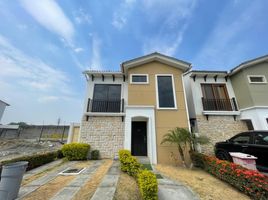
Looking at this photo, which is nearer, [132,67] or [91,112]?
[91,112]

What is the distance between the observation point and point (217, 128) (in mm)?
8852

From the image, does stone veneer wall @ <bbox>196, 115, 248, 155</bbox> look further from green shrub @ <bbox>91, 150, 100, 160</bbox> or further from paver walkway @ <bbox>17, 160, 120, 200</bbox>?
green shrub @ <bbox>91, 150, 100, 160</bbox>

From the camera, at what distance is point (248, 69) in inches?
364

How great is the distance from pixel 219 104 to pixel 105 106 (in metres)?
8.98

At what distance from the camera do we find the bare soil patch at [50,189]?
3314 mm

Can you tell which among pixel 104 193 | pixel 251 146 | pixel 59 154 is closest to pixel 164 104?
pixel 251 146

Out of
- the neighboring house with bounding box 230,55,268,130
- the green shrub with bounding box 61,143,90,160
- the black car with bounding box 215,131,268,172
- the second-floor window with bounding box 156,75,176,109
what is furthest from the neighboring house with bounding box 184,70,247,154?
the green shrub with bounding box 61,143,90,160

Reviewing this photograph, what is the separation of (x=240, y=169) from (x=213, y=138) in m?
4.80

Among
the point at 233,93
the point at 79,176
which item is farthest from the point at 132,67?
the point at 233,93

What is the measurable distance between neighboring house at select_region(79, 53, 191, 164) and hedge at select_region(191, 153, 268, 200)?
2508 mm

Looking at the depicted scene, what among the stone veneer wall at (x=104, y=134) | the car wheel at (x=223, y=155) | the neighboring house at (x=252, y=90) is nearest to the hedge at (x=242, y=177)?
the car wheel at (x=223, y=155)

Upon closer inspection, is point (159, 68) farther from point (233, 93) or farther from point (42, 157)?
point (42, 157)

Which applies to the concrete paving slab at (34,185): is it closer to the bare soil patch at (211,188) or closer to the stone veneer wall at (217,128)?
the bare soil patch at (211,188)

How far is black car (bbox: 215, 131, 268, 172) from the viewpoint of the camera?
196 inches
